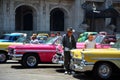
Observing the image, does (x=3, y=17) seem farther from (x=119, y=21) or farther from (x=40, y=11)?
(x=119, y=21)

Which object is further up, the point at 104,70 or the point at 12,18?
the point at 12,18

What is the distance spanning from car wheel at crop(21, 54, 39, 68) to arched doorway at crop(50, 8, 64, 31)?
122 feet

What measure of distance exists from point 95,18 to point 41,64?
36099 millimetres

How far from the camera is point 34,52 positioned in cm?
2000

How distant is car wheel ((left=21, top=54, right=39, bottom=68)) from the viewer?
20.1m

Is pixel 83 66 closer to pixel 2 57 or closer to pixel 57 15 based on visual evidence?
pixel 2 57

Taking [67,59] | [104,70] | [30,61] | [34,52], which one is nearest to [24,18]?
[30,61]

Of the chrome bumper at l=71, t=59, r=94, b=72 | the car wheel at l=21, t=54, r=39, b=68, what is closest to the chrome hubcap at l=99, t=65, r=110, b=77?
the chrome bumper at l=71, t=59, r=94, b=72

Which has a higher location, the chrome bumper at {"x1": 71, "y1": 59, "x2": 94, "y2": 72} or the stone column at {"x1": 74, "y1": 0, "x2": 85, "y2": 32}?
the stone column at {"x1": 74, "y1": 0, "x2": 85, "y2": 32}

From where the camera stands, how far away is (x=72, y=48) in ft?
55.7

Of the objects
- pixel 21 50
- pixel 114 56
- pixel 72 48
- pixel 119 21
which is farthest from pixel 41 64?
pixel 119 21

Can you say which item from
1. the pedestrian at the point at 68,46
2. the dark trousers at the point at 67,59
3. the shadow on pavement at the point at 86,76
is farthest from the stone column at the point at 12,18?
the shadow on pavement at the point at 86,76

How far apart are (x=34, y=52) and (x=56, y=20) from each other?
38411 mm

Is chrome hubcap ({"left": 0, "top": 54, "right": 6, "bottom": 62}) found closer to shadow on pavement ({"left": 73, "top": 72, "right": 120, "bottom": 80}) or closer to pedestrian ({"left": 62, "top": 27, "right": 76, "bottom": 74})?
pedestrian ({"left": 62, "top": 27, "right": 76, "bottom": 74})
